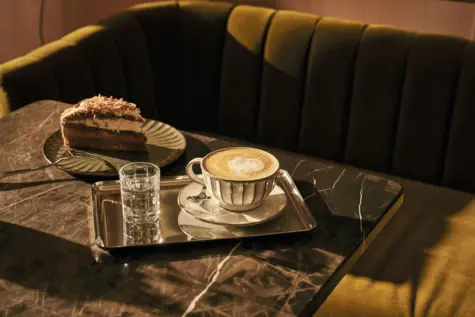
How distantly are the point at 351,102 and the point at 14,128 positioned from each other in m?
0.99

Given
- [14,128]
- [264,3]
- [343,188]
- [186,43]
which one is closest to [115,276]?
[343,188]

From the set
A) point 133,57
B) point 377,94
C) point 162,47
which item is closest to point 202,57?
point 162,47

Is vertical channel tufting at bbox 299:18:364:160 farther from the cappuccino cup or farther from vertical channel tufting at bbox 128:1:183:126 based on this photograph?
the cappuccino cup

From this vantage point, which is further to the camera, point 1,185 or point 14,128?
point 14,128

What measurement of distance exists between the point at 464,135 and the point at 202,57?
872 mm

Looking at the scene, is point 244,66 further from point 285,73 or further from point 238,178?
point 238,178

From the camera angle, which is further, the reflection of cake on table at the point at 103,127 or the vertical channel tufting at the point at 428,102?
the vertical channel tufting at the point at 428,102

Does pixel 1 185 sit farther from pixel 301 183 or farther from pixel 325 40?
pixel 325 40

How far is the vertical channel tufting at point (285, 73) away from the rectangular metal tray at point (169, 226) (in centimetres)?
85

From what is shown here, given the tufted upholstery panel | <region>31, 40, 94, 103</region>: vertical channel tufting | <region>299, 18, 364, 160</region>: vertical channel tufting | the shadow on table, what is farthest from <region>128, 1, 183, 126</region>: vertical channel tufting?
the shadow on table

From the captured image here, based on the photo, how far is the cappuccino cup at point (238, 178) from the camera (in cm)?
124

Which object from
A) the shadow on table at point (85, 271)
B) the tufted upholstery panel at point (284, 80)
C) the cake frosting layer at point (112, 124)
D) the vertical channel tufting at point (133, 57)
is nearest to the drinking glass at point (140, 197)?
the shadow on table at point (85, 271)

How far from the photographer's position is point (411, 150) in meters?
2.06

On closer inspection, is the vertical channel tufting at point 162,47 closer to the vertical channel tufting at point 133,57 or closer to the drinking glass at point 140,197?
the vertical channel tufting at point 133,57
